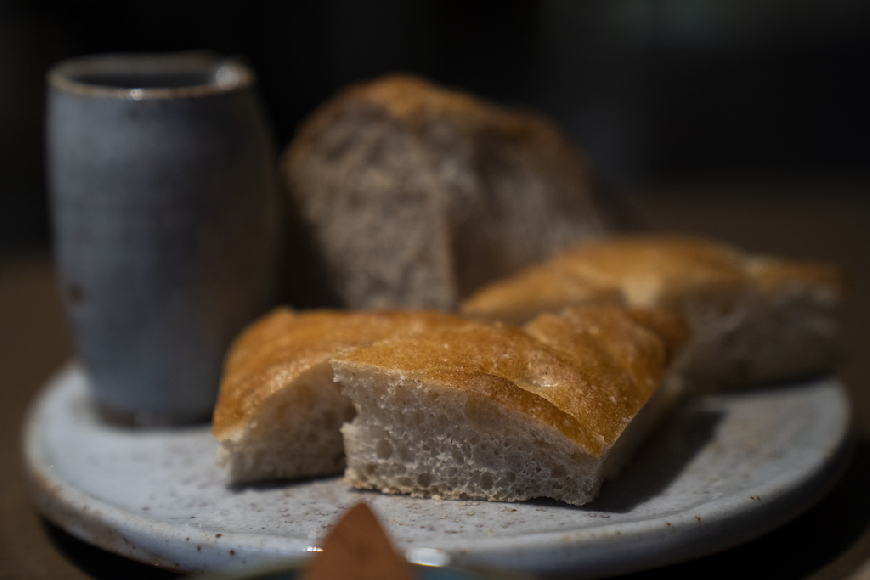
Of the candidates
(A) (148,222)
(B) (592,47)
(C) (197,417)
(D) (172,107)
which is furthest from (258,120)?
(B) (592,47)

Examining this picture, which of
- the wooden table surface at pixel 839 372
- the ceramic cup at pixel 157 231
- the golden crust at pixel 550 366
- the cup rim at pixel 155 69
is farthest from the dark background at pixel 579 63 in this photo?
the golden crust at pixel 550 366

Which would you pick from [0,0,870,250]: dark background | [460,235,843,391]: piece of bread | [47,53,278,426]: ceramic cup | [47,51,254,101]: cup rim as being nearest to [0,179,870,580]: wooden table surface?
[460,235,843,391]: piece of bread

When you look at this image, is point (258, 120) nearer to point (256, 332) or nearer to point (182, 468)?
point (256, 332)

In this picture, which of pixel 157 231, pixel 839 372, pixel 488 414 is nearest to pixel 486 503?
pixel 488 414

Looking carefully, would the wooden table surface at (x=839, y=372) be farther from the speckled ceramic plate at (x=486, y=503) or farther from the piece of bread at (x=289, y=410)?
the piece of bread at (x=289, y=410)

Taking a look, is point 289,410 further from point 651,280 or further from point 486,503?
point 651,280

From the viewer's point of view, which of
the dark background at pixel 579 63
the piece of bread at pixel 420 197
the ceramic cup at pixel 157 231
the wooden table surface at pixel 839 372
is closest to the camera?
the wooden table surface at pixel 839 372
